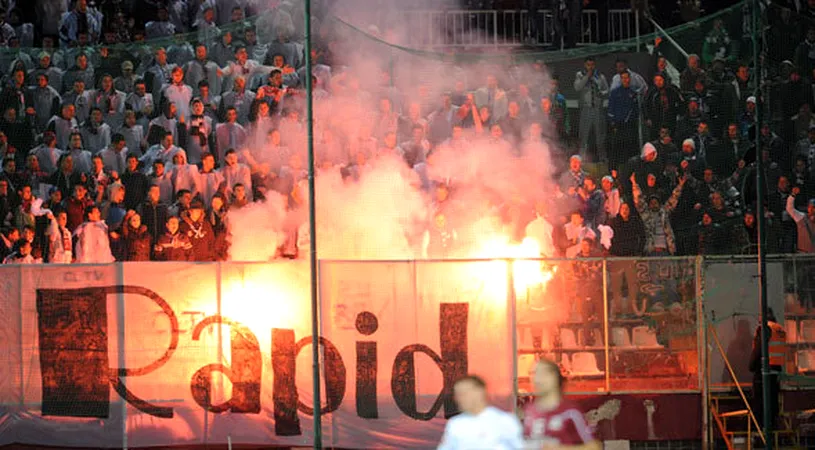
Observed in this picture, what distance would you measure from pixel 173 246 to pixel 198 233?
32cm

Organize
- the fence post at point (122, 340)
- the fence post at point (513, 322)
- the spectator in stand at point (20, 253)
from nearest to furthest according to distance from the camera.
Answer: the fence post at point (122, 340), the fence post at point (513, 322), the spectator in stand at point (20, 253)

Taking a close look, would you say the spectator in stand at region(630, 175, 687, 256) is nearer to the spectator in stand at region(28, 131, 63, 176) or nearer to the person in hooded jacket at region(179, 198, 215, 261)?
the person in hooded jacket at region(179, 198, 215, 261)

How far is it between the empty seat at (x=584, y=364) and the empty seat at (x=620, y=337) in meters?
0.29

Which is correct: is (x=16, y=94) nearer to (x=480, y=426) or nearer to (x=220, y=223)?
(x=220, y=223)

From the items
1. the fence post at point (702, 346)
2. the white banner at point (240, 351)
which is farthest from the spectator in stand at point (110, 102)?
the fence post at point (702, 346)

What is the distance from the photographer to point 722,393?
13305 mm

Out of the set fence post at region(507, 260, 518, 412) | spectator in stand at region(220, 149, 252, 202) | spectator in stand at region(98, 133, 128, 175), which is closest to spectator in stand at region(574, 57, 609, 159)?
fence post at region(507, 260, 518, 412)

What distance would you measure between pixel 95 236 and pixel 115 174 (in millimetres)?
1015

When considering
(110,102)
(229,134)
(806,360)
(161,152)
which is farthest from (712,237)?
(110,102)

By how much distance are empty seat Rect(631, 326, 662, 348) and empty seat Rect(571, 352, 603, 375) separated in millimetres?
516

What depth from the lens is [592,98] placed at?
1548cm

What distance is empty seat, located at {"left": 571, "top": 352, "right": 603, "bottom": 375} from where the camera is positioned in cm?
1288

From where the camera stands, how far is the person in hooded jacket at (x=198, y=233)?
13.7m

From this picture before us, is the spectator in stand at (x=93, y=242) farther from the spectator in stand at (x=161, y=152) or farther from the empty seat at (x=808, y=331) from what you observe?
the empty seat at (x=808, y=331)
